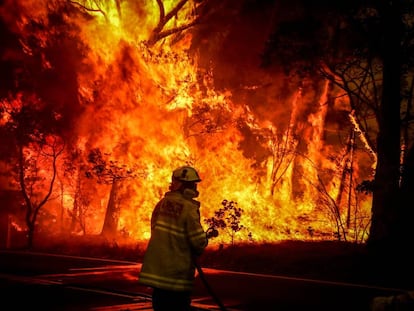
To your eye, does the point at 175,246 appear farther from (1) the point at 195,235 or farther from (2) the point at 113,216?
(2) the point at 113,216

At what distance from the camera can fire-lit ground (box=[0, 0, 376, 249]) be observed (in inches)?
637

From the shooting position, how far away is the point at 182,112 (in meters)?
17.0

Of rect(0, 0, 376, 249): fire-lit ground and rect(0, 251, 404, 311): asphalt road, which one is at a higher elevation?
rect(0, 0, 376, 249): fire-lit ground

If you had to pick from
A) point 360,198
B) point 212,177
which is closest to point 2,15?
point 212,177

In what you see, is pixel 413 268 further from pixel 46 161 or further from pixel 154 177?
pixel 46 161

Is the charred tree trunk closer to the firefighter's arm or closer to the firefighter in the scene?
the firefighter

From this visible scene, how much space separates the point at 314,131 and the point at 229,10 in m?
5.65

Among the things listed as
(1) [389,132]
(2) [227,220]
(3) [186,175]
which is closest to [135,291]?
(3) [186,175]

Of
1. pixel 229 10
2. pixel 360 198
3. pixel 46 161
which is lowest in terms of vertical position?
pixel 360 198

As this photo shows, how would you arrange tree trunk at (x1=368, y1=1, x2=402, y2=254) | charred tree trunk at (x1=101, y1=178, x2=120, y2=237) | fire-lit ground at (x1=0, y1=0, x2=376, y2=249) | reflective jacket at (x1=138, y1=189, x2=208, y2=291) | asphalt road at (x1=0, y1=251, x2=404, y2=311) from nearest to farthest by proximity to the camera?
reflective jacket at (x1=138, y1=189, x2=208, y2=291)
asphalt road at (x1=0, y1=251, x2=404, y2=311)
tree trunk at (x1=368, y1=1, x2=402, y2=254)
fire-lit ground at (x1=0, y1=0, x2=376, y2=249)
charred tree trunk at (x1=101, y1=178, x2=120, y2=237)

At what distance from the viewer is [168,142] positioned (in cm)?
1612

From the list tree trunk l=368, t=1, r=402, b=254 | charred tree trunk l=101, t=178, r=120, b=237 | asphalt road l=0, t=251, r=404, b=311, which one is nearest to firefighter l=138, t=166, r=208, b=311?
asphalt road l=0, t=251, r=404, b=311

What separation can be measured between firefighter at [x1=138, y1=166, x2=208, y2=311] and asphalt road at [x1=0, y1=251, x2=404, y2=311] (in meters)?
2.25

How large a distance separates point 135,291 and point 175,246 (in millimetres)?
3691
